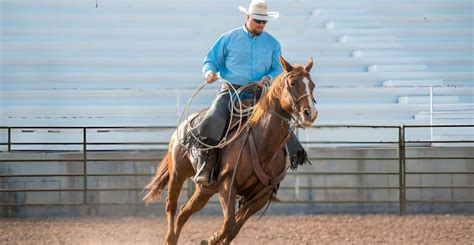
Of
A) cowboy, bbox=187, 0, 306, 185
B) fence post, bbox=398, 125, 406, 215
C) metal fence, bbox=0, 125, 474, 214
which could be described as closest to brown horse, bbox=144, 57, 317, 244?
cowboy, bbox=187, 0, 306, 185

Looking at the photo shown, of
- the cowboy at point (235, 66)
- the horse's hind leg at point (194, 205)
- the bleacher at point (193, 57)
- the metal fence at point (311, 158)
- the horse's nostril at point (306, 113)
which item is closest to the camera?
the horse's nostril at point (306, 113)

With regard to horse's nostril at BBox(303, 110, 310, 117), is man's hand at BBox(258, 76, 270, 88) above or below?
above

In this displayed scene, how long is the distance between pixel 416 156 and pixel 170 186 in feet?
16.3

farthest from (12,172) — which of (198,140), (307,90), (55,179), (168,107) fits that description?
(307,90)

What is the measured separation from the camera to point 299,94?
18.8 feet

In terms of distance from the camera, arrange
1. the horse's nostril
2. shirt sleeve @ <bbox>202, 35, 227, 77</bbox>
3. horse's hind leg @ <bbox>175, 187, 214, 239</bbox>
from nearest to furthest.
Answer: the horse's nostril, horse's hind leg @ <bbox>175, 187, 214, 239</bbox>, shirt sleeve @ <bbox>202, 35, 227, 77</bbox>

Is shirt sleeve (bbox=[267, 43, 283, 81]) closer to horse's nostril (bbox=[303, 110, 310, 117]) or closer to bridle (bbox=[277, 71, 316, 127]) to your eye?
bridle (bbox=[277, 71, 316, 127])

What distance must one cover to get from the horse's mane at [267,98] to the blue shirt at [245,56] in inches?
14.2

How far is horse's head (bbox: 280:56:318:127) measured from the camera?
560 centimetres

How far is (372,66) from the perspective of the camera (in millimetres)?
13727

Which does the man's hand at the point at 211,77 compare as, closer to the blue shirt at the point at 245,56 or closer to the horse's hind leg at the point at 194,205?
the blue shirt at the point at 245,56

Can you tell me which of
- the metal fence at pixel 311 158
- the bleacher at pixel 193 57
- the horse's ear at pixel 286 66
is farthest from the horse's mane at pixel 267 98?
the bleacher at pixel 193 57

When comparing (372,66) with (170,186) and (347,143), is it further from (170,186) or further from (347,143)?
(170,186)

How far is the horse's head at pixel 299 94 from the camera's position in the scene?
560 centimetres
